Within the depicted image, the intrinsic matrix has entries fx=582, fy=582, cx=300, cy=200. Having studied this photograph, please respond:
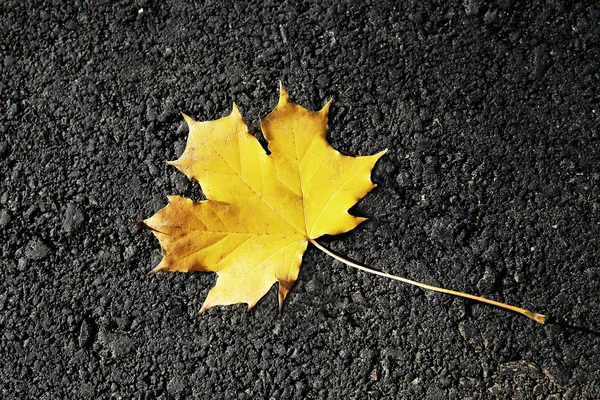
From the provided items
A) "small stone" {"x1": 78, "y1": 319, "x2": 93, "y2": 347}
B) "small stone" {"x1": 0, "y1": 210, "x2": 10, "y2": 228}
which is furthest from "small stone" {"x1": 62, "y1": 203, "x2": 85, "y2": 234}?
"small stone" {"x1": 78, "y1": 319, "x2": 93, "y2": 347}

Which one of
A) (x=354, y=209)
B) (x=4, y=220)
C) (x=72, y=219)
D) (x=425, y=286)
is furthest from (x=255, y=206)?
(x=4, y=220)

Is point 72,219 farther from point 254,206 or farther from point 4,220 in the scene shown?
point 254,206

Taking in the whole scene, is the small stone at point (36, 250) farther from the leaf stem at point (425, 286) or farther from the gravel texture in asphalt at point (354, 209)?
the leaf stem at point (425, 286)

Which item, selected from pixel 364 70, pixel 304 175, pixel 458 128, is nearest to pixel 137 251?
pixel 304 175

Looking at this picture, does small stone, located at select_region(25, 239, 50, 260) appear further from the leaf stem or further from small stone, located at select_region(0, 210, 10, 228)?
the leaf stem

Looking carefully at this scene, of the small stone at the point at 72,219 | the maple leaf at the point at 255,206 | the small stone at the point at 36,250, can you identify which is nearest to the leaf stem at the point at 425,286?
the maple leaf at the point at 255,206

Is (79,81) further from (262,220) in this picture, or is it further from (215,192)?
(262,220)
